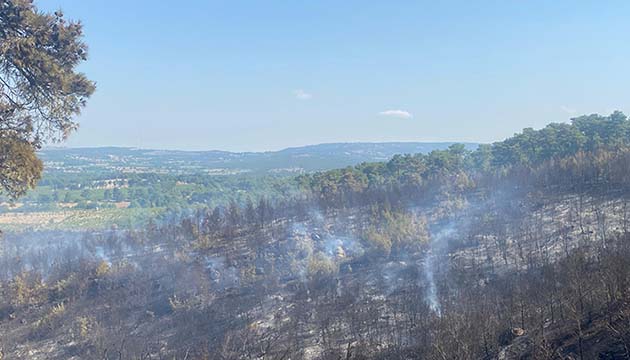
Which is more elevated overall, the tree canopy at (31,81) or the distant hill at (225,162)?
the tree canopy at (31,81)

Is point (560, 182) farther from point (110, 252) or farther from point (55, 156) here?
A: point (55, 156)

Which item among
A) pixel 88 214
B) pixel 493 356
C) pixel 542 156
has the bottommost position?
pixel 88 214

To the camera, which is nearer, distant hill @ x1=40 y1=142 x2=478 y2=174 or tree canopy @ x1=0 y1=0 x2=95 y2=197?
tree canopy @ x1=0 y1=0 x2=95 y2=197

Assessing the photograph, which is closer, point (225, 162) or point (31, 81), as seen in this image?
point (31, 81)

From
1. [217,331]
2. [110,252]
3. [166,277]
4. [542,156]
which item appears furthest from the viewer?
[542,156]

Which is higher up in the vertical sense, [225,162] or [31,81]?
[31,81]

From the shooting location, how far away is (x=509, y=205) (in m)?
30.7

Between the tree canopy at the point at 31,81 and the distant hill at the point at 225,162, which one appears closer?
the tree canopy at the point at 31,81

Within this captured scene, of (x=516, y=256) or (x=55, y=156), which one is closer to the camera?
(x=516, y=256)

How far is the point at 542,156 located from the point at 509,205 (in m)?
13.9

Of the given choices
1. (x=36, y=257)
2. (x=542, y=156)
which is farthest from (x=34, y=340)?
(x=542, y=156)

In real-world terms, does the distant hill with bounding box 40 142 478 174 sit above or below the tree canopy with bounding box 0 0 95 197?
below

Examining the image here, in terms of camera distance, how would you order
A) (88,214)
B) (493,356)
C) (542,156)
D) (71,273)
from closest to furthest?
(493,356)
(71,273)
(542,156)
(88,214)

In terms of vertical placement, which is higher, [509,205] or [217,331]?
[509,205]
